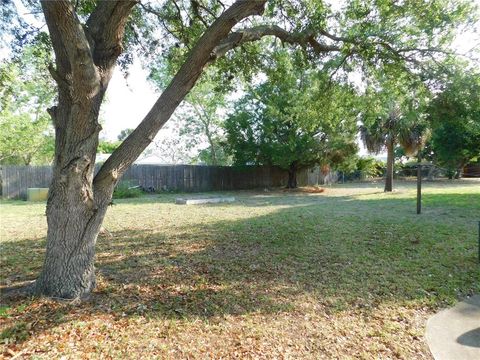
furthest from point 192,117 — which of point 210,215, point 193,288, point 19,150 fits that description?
point 193,288

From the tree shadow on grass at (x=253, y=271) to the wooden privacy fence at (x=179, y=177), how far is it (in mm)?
11187

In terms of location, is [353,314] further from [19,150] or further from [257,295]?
[19,150]

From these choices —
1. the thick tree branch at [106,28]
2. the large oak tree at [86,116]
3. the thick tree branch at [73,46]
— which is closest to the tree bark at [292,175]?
the large oak tree at [86,116]

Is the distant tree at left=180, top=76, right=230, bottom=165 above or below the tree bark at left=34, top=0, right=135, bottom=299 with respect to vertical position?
above

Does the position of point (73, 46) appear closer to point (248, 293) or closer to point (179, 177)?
point (248, 293)

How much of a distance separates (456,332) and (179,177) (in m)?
17.6

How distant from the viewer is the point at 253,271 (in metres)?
4.29

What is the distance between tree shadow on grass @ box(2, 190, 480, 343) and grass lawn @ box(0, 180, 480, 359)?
2 cm

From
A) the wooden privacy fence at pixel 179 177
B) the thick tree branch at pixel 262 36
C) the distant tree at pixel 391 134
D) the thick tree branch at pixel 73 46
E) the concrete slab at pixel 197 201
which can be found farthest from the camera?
the distant tree at pixel 391 134

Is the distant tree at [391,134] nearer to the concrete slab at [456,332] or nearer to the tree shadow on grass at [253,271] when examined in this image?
the tree shadow on grass at [253,271]

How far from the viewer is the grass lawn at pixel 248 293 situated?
99.4 inches

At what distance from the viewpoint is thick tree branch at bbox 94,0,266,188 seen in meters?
3.18

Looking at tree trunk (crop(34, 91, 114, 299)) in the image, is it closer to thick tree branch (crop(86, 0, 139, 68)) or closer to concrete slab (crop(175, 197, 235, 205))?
thick tree branch (crop(86, 0, 139, 68))

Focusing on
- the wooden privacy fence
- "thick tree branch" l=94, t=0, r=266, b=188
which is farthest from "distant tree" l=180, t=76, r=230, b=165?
"thick tree branch" l=94, t=0, r=266, b=188
